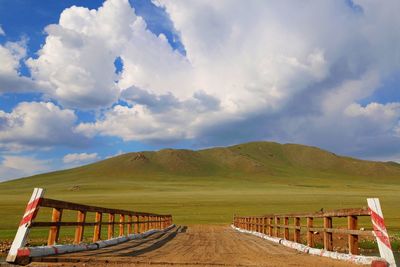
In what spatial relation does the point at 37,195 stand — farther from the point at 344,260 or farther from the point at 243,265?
the point at 344,260

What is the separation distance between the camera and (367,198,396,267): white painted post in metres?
8.07

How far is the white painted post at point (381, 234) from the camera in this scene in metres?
8.07

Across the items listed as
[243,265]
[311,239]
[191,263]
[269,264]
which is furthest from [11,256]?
[311,239]

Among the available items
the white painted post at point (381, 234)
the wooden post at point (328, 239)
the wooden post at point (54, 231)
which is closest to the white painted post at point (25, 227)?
the wooden post at point (54, 231)

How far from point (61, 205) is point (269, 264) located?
462cm

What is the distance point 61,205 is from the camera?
33.6 feet

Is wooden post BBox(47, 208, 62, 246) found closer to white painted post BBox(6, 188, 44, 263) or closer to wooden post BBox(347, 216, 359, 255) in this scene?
white painted post BBox(6, 188, 44, 263)

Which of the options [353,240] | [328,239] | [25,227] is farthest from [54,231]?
[328,239]

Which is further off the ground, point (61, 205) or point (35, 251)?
point (61, 205)

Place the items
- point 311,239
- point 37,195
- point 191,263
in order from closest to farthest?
point 191,263
point 37,195
point 311,239

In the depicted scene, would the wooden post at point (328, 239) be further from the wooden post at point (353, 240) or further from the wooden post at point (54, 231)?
the wooden post at point (54, 231)

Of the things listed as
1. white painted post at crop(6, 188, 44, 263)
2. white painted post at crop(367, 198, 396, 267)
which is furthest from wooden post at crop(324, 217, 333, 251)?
white painted post at crop(6, 188, 44, 263)

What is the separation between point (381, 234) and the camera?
8289 mm

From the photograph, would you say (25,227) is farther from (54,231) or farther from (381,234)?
(381,234)
